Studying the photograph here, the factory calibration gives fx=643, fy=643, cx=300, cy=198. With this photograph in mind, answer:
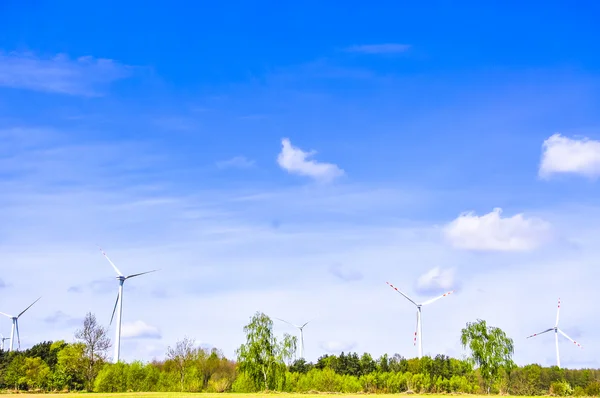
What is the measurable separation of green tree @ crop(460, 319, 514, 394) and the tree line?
0.16 metres

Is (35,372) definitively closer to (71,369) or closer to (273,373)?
(71,369)

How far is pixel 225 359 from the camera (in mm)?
140000

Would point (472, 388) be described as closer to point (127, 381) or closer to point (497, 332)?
point (497, 332)

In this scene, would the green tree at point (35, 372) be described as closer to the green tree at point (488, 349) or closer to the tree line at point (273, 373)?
the tree line at point (273, 373)

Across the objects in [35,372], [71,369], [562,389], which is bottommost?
[562,389]

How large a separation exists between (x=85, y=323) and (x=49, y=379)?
10.3 metres

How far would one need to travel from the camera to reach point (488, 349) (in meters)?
104

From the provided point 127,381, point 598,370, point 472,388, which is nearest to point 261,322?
point 127,381

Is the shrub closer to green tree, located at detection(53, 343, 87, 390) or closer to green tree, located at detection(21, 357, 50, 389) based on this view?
green tree, located at detection(53, 343, 87, 390)

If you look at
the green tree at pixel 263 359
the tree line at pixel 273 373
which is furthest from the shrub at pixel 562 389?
the green tree at pixel 263 359

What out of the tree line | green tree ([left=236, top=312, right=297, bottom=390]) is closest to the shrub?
the tree line

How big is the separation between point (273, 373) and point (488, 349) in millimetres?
35814

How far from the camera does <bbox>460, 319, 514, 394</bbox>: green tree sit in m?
104

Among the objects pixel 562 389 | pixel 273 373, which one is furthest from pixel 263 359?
pixel 562 389
